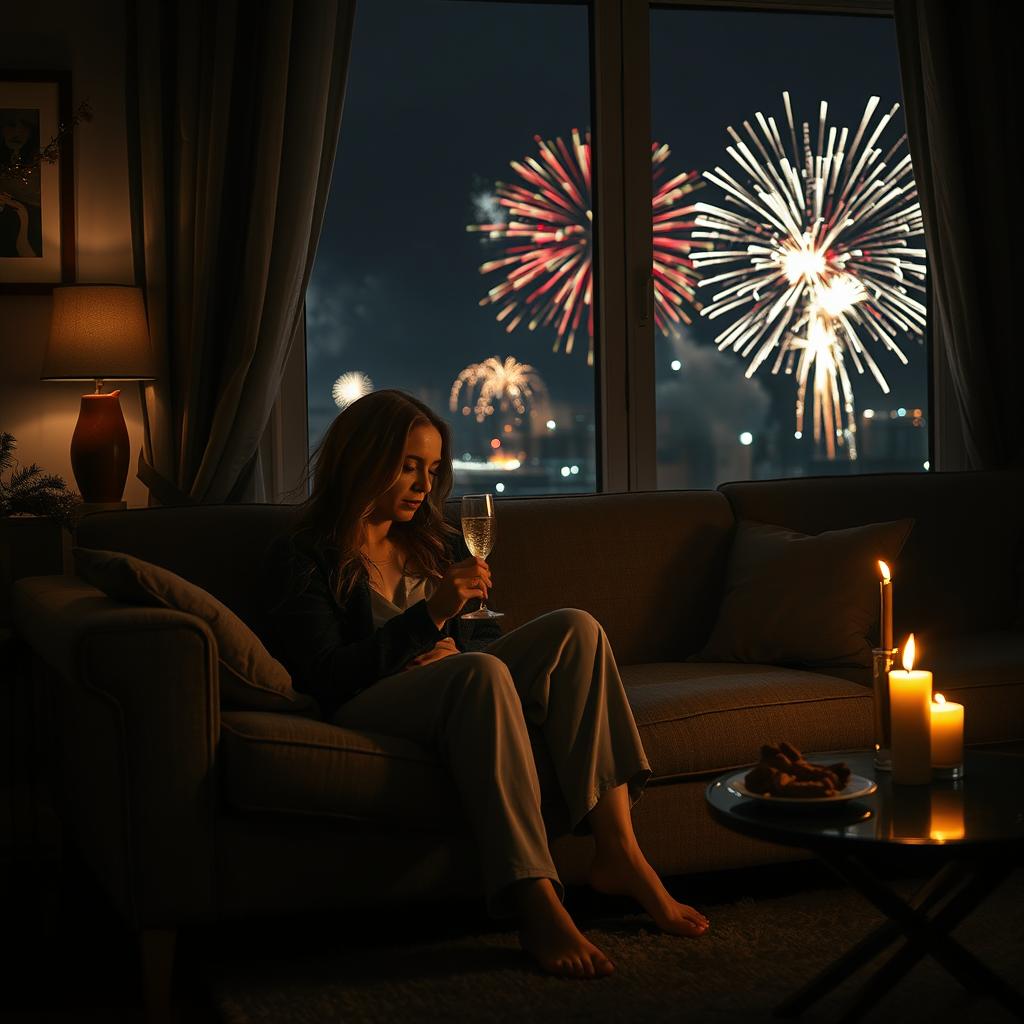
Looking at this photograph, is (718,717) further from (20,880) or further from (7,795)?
(7,795)

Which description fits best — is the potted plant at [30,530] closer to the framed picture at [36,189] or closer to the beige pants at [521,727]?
the framed picture at [36,189]

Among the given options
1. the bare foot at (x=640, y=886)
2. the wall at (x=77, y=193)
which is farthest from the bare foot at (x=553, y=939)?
the wall at (x=77, y=193)

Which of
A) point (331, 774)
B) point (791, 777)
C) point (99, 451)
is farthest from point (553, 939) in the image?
point (99, 451)

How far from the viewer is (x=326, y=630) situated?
8.06 ft

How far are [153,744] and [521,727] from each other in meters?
0.59

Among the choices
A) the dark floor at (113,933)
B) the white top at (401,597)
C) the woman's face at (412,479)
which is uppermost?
the woman's face at (412,479)

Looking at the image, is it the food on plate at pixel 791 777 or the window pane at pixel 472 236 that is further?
the window pane at pixel 472 236

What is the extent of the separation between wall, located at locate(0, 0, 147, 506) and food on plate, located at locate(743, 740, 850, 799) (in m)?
2.24

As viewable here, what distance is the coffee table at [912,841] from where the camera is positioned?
5.49 ft

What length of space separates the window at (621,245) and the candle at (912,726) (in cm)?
220

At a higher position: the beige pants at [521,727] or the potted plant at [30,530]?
the potted plant at [30,530]

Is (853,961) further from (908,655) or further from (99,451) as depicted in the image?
(99,451)

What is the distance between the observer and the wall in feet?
11.7

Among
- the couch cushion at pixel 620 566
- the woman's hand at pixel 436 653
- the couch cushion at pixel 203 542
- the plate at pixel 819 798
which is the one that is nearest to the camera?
the plate at pixel 819 798
